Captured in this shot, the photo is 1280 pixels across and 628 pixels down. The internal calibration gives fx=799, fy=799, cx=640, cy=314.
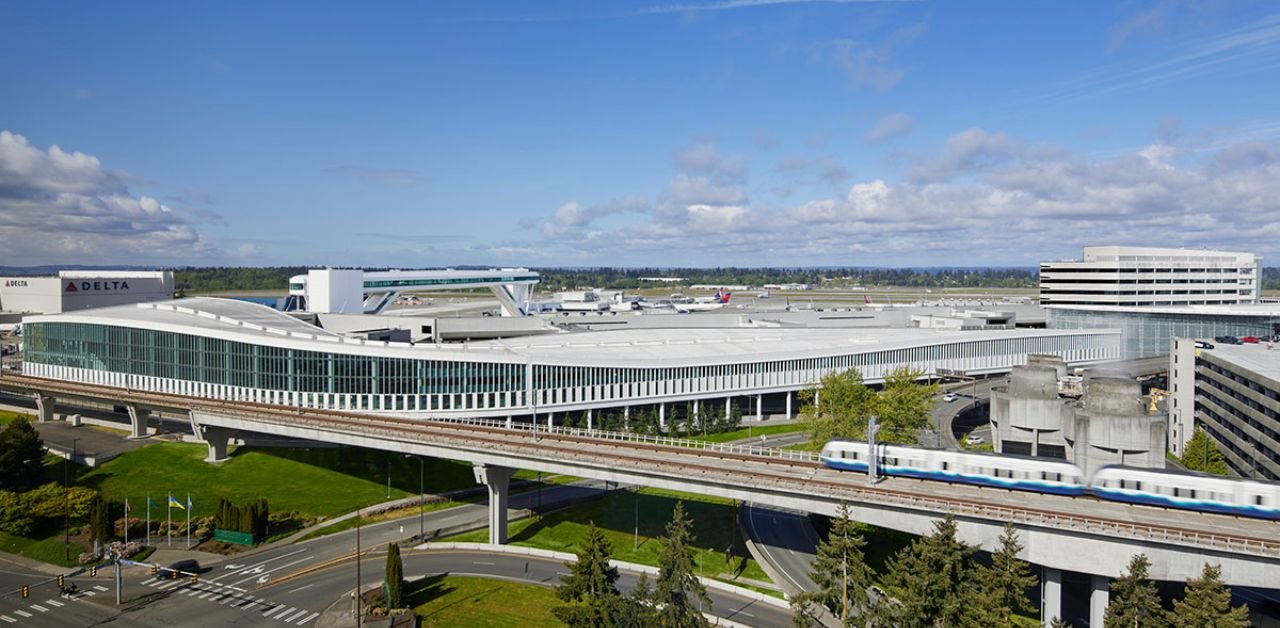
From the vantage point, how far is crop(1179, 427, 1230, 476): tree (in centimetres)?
8075

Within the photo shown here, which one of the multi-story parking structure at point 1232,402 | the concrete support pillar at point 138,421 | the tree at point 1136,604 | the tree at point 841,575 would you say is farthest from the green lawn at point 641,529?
the concrete support pillar at point 138,421

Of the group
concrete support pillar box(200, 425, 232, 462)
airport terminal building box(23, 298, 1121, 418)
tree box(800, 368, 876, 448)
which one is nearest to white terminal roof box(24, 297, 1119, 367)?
airport terminal building box(23, 298, 1121, 418)

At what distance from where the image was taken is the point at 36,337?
118 meters

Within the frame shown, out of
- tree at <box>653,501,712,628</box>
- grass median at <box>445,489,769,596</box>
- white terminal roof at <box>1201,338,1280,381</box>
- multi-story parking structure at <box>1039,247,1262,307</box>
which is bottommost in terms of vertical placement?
grass median at <box>445,489,769,596</box>

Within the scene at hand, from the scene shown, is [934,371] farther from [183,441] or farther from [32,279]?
[32,279]

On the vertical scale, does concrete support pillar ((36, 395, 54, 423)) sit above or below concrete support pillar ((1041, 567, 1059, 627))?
above

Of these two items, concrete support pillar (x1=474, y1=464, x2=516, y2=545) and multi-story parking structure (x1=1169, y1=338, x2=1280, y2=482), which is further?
multi-story parking structure (x1=1169, y1=338, x2=1280, y2=482)

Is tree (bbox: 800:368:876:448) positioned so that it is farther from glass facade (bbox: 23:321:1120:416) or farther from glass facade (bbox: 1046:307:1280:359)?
glass facade (bbox: 1046:307:1280:359)

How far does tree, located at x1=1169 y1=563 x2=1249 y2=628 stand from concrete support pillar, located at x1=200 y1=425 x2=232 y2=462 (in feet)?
290

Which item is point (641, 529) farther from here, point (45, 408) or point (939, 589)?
point (45, 408)

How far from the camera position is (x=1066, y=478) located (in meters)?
56.5

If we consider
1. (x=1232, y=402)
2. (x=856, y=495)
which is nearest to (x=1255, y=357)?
(x=1232, y=402)

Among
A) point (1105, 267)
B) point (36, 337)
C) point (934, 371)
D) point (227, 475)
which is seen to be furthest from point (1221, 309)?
point (36, 337)

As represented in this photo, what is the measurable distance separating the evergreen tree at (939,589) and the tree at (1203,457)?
4891cm
